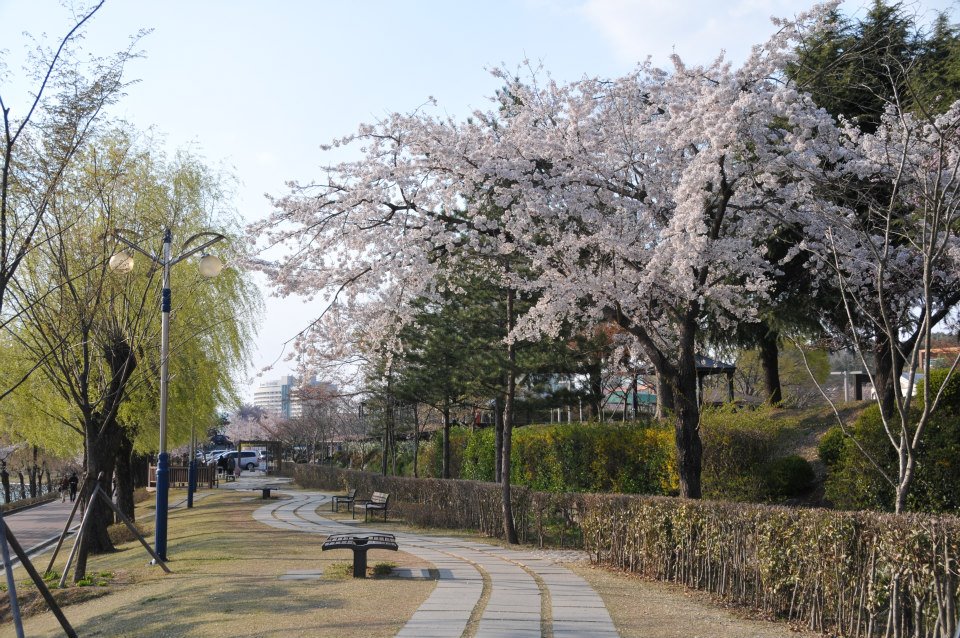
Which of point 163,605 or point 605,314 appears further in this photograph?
point 605,314

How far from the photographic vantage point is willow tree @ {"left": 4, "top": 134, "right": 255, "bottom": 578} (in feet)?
39.3

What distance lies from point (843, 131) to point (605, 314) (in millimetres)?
4184

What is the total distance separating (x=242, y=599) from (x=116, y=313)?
7915mm

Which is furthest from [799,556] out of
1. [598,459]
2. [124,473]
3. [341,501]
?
[124,473]

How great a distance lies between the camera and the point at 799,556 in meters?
7.44

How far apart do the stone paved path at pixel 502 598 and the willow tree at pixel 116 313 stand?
517 centimetres

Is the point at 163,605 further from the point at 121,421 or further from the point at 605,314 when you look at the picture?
the point at 121,421

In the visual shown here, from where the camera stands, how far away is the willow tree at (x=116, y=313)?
12.0 metres

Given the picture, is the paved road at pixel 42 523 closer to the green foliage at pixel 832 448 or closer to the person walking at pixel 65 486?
the person walking at pixel 65 486

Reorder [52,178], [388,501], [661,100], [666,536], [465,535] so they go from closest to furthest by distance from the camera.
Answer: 1. [52,178]
2. [666,536]
3. [661,100]
4. [465,535]
5. [388,501]

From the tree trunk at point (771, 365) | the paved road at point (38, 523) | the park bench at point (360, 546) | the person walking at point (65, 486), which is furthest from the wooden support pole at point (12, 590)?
the person walking at point (65, 486)

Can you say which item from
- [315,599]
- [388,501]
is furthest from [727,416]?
[315,599]

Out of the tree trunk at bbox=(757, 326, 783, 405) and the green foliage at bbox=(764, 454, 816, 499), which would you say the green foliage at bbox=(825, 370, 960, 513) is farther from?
the tree trunk at bbox=(757, 326, 783, 405)

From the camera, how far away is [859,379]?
29.6 meters
